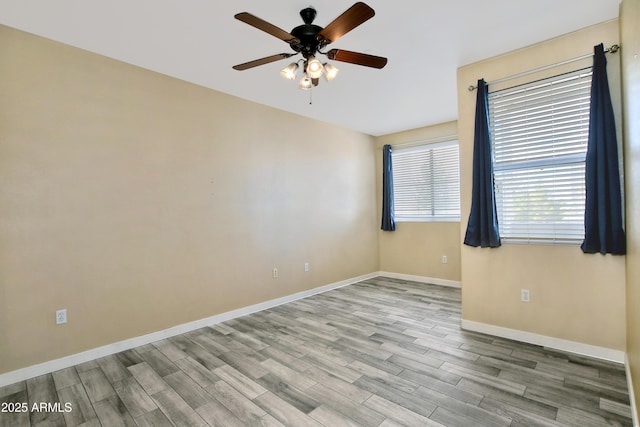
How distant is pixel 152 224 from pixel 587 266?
4.05 m

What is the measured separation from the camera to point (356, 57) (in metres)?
2.18

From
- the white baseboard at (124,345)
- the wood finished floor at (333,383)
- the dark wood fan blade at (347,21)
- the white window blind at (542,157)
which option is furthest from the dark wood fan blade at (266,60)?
Result: the white baseboard at (124,345)

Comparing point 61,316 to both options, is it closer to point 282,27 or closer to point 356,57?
point 282,27

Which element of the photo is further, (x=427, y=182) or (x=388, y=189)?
(x=388, y=189)

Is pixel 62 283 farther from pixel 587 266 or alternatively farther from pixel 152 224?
pixel 587 266

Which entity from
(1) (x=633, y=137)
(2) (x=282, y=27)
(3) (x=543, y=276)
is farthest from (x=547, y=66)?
(2) (x=282, y=27)

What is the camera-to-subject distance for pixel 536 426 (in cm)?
178

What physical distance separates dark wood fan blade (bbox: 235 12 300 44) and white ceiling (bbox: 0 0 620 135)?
1.13ft

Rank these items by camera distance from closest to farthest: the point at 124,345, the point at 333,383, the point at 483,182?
the point at 333,383 < the point at 124,345 < the point at 483,182

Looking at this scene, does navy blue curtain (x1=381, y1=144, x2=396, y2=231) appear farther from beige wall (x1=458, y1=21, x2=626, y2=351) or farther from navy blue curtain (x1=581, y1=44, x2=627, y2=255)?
navy blue curtain (x1=581, y1=44, x2=627, y2=255)

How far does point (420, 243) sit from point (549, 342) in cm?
283

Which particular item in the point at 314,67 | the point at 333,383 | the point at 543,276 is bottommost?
the point at 333,383

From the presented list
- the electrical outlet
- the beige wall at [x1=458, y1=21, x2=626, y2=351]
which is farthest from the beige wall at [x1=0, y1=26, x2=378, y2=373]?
the beige wall at [x1=458, y1=21, x2=626, y2=351]

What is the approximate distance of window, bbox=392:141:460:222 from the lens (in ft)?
17.0
